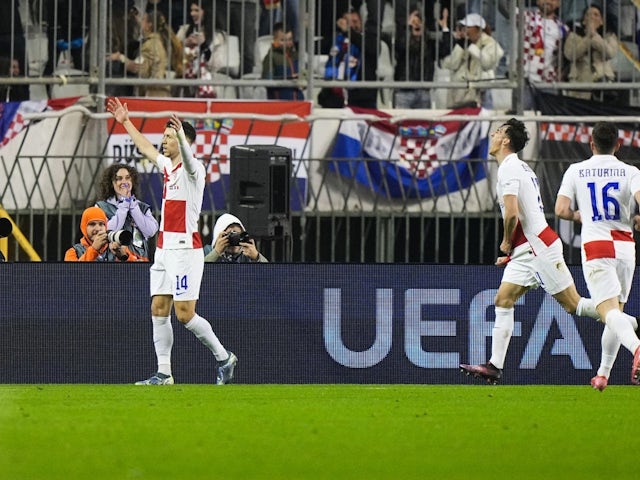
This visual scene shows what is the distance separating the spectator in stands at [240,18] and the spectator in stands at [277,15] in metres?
0.09

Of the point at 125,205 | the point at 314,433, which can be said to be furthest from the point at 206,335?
the point at 314,433

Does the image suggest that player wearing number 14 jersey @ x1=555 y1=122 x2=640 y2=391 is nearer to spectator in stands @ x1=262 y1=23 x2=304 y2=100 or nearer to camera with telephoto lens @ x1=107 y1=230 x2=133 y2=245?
camera with telephoto lens @ x1=107 y1=230 x2=133 y2=245

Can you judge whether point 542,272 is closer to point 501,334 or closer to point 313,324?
point 501,334

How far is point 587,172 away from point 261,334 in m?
3.50

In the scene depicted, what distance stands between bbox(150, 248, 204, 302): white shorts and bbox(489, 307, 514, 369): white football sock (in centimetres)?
248

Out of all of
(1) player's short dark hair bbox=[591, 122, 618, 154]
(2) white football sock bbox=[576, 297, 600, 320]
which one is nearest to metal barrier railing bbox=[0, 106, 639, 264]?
(2) white football sock bbox=[576, 297, 600, 320]

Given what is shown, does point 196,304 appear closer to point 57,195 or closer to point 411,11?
point 57,195

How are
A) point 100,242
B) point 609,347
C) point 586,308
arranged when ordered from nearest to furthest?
point 609,347 < point 586,308 < point 100,242

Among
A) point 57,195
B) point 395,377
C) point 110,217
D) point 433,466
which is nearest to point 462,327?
point 395,377

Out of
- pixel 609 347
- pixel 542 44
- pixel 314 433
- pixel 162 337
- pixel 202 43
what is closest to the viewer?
pixel 314 433

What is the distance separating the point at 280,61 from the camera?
1792cm

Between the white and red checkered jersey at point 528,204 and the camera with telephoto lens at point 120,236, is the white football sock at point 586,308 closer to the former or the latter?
the white and red checkered jersey at point 528,204

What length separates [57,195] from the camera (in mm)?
16453

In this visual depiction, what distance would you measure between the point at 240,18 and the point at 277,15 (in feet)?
1.36
